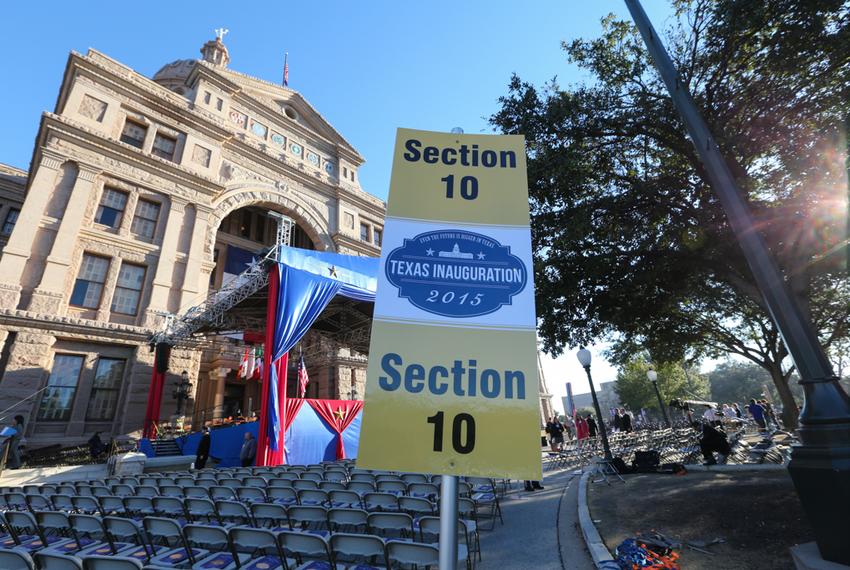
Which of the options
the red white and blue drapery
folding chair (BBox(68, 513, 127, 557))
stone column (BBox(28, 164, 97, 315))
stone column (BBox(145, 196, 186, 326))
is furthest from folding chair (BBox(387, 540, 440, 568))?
stone column (BBox(28, 164, 97, 315))

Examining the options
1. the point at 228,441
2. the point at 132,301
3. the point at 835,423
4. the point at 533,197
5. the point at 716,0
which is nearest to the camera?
the point at 835,423

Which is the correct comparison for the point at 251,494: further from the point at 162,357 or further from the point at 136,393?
the point at 136,393

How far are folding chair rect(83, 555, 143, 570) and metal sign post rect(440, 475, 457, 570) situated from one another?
2.64 metres

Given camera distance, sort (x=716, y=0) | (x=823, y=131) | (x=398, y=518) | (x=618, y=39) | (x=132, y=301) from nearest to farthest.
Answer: (x=398, y=518) → (x=823, y=131) → (x=716, y=0) → (x=618, y=39) → (x=132, y=301)

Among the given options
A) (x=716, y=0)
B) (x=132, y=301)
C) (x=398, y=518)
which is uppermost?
(x=716, y=0)

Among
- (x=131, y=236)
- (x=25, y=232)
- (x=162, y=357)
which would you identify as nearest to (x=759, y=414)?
(x=162, y=357)

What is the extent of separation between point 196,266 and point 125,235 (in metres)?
3.39

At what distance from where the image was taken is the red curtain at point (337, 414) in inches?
548

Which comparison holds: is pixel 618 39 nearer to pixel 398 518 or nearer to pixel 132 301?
pixel 398 518

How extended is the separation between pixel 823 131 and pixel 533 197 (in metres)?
5.14

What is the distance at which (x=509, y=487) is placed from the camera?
32.4 ft

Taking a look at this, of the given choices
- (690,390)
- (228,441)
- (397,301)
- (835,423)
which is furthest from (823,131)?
(690,390)

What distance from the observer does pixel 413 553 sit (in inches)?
131

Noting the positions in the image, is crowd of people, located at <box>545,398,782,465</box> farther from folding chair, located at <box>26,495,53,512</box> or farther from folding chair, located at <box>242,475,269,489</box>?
folding chair, located at <box>26,495,53,512</box>
